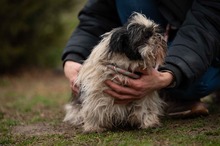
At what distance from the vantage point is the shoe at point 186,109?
4.51 meters

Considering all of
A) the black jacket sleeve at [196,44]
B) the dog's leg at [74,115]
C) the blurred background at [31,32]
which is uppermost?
the blurred background at [31,32]

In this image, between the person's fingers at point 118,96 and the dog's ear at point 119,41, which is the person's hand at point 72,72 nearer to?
the person's fingers at point 118,96

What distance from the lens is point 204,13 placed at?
13.9 ft

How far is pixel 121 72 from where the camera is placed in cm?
380

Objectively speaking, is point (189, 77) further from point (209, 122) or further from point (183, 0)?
point (183, 0)

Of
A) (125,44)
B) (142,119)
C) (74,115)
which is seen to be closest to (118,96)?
(142,119)

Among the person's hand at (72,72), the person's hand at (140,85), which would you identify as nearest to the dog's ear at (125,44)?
the person's hand at (140,85)

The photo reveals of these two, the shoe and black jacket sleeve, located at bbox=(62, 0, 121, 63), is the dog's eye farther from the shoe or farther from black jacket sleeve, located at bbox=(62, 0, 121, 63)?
black jacket sleeve, located at bbox=(62, 0, 121, 63)

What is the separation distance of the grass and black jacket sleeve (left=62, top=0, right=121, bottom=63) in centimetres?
89

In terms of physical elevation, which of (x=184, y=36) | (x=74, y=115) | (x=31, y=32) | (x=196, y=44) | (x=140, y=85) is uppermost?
Result: (x=31, y=32)

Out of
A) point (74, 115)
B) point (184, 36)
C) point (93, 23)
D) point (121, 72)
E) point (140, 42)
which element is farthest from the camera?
point (93, 23)

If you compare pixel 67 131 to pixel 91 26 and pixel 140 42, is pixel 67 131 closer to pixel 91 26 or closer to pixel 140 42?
pixel 140 42

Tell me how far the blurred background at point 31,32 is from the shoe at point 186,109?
211 inches

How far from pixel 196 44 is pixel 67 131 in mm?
1453
